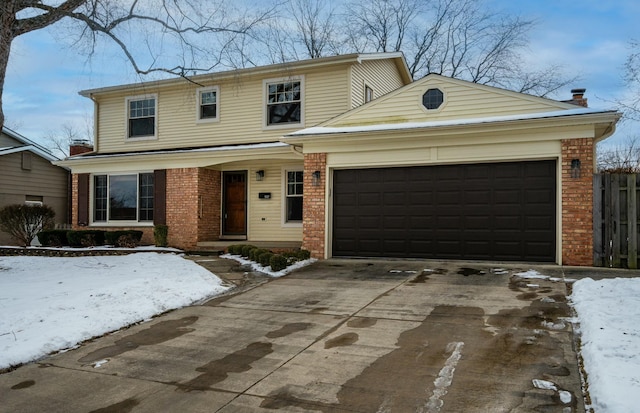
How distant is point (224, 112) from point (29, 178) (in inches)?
425

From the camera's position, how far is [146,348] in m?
5.57

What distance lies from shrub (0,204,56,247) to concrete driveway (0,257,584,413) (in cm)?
1036

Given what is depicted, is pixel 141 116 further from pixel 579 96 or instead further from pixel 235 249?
pixel 579 96

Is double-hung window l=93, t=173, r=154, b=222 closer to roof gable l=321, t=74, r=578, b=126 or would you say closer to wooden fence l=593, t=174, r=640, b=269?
roof gable l=321, t=74, r=578, b=126

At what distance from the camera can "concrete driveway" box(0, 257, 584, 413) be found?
396 cm

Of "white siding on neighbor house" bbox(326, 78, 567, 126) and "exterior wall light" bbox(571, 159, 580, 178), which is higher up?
"white siding on neighbor house" bbox(326, 78, 567, 126)

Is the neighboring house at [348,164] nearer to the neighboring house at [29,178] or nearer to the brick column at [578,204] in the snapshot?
the brick column at [578,204]

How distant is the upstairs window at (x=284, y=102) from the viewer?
47.9 ft

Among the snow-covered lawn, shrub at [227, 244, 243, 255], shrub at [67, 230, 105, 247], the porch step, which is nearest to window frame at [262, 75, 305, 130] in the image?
the porch step

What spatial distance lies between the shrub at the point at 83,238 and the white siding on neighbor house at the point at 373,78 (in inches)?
354

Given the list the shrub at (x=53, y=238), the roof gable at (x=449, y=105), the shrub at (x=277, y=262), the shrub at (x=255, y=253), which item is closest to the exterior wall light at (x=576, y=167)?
the roof gable at (x=449, y=105)

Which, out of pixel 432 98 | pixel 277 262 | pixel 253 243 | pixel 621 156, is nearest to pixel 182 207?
pixel 253 243

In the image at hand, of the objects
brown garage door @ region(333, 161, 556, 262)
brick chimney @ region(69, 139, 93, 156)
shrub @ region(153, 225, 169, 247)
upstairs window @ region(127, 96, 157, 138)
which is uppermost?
upstairs window @ region(127, 96, 157, 138)

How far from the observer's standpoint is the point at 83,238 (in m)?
15.0
